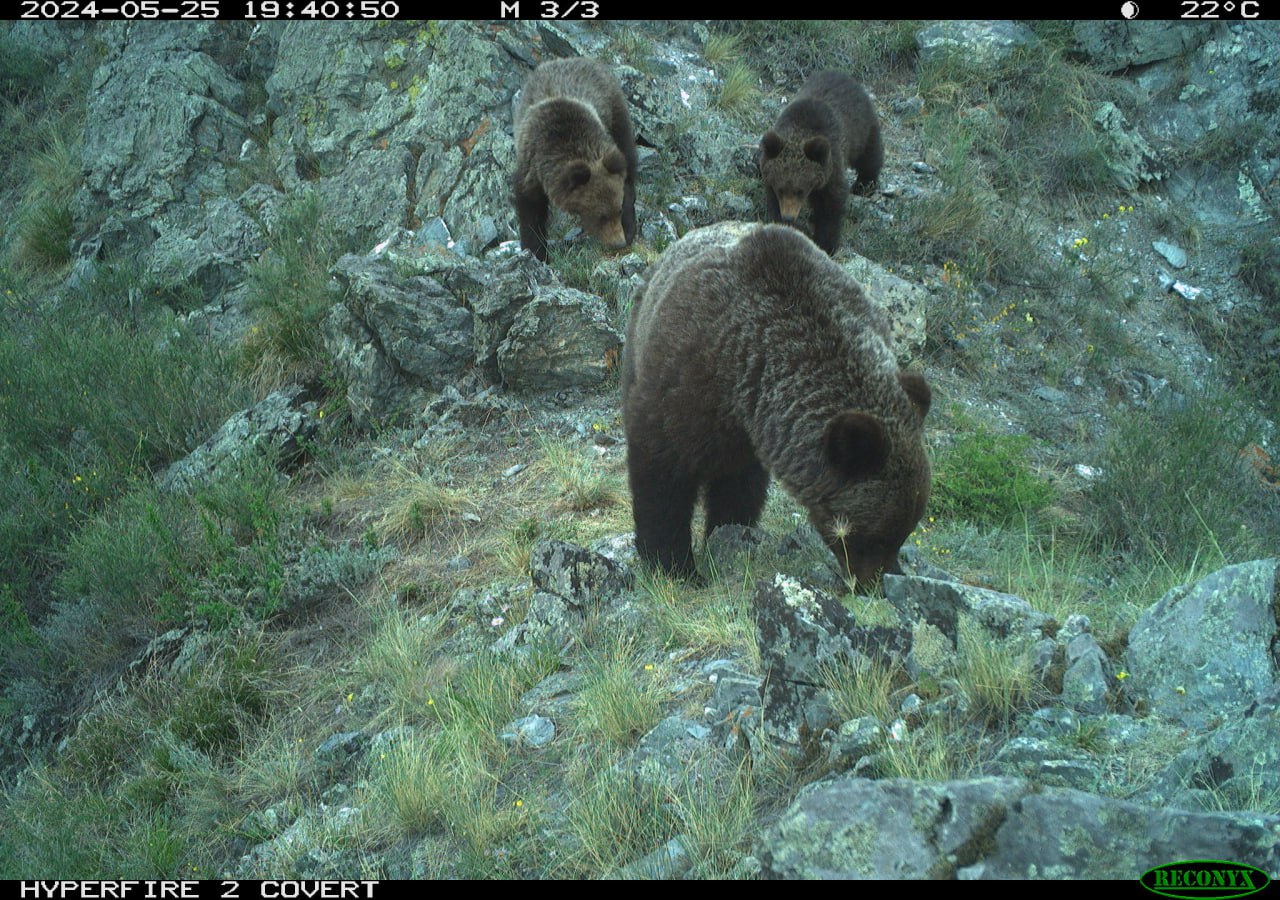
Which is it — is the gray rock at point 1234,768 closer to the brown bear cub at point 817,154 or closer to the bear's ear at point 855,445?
the bear's ear at point 855,445

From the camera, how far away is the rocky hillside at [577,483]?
327 centimetres

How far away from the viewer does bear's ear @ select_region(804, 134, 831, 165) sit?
30.9 feet

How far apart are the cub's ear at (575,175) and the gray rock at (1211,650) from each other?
6685 mm

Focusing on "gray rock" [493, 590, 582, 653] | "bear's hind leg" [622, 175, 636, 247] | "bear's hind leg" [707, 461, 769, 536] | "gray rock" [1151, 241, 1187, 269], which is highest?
"bear's hind leg" [622, 175, 636, 247]

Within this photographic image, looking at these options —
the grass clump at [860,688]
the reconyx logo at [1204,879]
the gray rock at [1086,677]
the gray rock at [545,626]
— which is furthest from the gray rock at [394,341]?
the reconyx logo at [1204,879]

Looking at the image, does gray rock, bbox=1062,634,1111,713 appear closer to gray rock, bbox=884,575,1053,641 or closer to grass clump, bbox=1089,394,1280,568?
gray rock, bbox=884,575,1053,641

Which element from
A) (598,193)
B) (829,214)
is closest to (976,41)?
(829,214)

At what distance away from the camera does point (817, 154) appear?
9445mm

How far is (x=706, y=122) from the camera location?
1120cm

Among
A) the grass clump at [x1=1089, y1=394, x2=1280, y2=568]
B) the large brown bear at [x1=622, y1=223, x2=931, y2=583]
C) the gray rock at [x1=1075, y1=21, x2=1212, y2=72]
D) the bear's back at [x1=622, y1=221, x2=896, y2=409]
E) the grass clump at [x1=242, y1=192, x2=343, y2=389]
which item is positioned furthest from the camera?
the gray rock at [x1=1075, y1=21, x2=1212, y2=72]

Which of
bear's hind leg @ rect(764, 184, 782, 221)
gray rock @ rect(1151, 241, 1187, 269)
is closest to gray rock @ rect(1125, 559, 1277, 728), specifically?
bear's hind leg @ rect(764, 184, 782, 221)

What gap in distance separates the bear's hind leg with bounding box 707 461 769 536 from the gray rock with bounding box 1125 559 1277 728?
2.32 metres

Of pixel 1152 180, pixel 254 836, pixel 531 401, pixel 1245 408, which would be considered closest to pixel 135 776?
pixel 254 836

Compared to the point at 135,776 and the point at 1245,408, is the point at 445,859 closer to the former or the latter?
the point at 135,776
